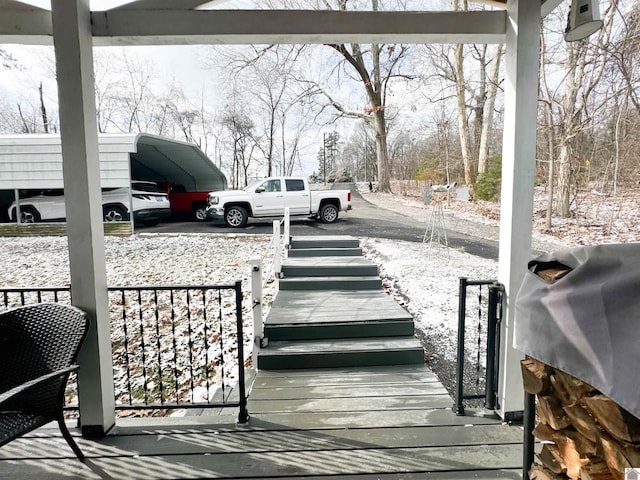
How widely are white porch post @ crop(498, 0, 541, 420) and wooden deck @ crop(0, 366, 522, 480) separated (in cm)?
34

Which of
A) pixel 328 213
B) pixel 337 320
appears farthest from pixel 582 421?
pixel 328 213

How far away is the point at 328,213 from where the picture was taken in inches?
414

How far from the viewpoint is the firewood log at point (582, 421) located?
124cm

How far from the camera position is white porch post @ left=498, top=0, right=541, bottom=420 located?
7.34 ft

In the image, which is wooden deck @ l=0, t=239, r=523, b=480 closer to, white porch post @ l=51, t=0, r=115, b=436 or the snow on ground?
white porch post @ l=51, t=0, r=115, b=436

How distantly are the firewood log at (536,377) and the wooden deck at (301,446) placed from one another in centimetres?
72

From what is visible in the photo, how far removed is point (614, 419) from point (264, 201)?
9.50m

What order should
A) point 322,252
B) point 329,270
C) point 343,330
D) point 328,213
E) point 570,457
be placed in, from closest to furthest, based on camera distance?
1. point 570,457
2. point 343,330
3. point 329,270
4. point 322,252
5. point 328,213

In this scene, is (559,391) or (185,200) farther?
(185,200)

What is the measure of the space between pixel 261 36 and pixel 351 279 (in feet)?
11.4

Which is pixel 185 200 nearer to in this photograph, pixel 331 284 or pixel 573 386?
pixel 331 284

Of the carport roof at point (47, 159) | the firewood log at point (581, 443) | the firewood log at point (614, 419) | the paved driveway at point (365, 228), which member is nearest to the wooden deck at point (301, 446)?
the firewood log at point (581, 443)

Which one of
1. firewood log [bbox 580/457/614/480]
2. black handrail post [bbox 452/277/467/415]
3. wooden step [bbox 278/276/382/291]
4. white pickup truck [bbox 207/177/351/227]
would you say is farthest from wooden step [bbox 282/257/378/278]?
white pickup truck [bbox 207/177/351/227]

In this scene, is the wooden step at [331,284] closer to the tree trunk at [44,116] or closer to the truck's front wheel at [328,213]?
the truck's front wheel at [328,213]
